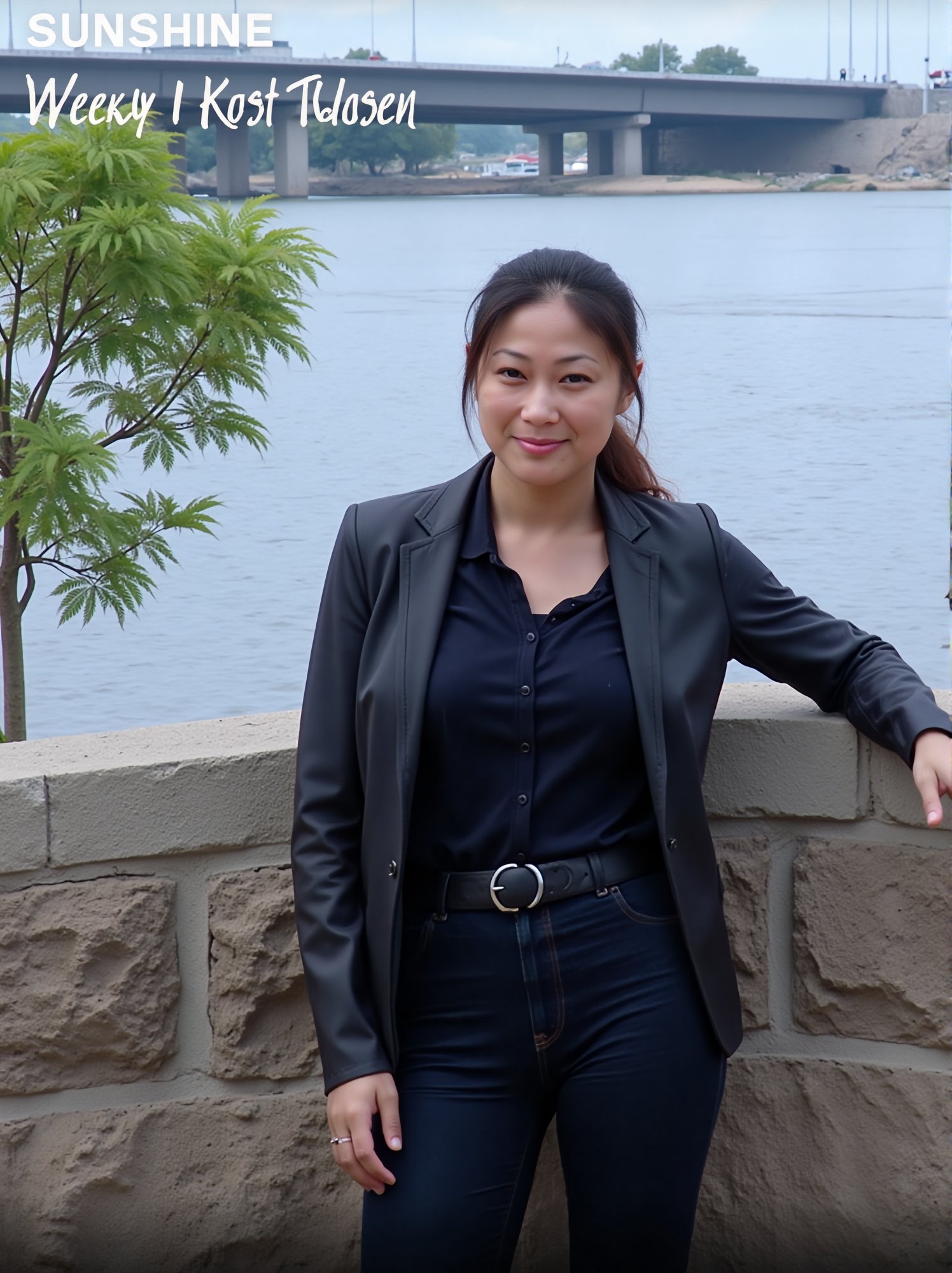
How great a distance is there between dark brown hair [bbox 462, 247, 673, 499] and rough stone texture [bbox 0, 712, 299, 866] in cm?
56

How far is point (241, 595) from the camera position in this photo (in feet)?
29.5

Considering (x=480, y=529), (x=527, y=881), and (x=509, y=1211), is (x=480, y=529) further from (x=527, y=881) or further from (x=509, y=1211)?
(x=509, y=1211)

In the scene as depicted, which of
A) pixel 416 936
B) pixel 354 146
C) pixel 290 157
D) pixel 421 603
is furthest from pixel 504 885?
pixel 354 146

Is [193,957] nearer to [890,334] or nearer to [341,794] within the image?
[341,794]

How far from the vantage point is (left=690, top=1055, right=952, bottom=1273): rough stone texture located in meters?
2.20

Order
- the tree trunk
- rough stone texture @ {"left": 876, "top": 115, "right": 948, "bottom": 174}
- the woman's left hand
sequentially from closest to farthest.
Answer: the woman's left hand → the tree trunk → rough stone texture @ {"left": 876, "top": 115, "right": 948, "bottom": 174}

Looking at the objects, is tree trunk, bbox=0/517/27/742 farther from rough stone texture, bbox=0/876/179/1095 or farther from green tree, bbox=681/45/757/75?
green tree, bbox=681/45/757/75

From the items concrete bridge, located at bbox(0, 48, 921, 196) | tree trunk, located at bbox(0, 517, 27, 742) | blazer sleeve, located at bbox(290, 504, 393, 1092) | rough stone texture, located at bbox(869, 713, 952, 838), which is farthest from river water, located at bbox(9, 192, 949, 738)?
concrete bridge, located at bbox(0, 48, 921, 196)

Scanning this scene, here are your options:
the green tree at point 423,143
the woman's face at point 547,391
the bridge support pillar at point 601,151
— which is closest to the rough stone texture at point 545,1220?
the woman's face at point 547,391

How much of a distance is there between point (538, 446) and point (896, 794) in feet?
2.15

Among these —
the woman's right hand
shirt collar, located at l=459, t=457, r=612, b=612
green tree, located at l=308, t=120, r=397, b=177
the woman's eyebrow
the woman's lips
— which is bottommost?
the woman's right hand

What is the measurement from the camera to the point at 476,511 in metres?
2.03

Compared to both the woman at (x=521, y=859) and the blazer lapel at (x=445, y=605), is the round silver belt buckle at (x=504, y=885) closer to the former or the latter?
the woman at (x=521, y=859)

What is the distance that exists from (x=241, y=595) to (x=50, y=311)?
450cm
